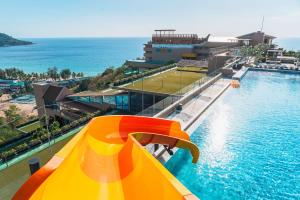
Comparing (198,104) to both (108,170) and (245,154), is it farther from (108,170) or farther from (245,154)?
(108,170)

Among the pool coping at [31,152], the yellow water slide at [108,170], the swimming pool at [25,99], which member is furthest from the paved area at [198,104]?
the swimming pool at [25,99]

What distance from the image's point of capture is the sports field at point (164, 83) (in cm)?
2688

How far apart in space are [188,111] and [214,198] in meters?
10.2

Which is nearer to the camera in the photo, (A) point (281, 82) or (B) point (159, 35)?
(A) point (281, 82)

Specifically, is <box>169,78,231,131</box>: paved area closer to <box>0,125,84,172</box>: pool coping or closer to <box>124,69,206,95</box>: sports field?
<box>124,69,206,95</box>: sports field

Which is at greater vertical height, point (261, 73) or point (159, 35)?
point (159, 35)

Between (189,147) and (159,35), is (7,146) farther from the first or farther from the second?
(159,35)

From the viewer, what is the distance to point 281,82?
34.5 meters

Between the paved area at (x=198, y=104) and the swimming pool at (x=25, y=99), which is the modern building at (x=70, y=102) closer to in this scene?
the paved area at (x=198, y=104)

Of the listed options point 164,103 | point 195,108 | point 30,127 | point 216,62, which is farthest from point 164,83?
point 30,127

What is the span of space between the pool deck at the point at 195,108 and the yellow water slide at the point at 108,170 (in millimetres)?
1421

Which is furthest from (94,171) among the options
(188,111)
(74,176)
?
(188,111)

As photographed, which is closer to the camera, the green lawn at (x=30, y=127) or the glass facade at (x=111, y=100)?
the glass facade at (x=111, y=100)

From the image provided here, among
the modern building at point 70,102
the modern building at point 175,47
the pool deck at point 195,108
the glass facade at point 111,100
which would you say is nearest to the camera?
the pool deck at point 195,108
